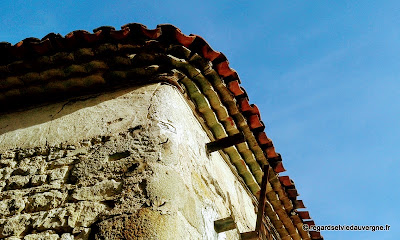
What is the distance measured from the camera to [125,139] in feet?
9.26

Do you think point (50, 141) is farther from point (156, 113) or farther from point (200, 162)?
point (200, 162)

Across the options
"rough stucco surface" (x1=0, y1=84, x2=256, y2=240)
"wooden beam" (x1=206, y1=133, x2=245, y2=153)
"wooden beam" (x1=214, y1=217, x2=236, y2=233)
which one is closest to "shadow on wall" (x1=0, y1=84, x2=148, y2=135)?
"rough stucco surface" (x1=0, y1=84, x2=256, y2=240)

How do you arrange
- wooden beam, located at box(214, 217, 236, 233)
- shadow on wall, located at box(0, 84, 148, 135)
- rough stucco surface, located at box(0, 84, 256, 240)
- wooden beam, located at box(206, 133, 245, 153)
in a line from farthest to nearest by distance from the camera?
wooden beam, located at box(206, 133, 245, 153)
shadow on wall, located at box(0, 84, 148, 135)
wooden beam, located at box(214, 217, 236, 233)
rough stucco surface, located at box(0, 84, 256, 240)

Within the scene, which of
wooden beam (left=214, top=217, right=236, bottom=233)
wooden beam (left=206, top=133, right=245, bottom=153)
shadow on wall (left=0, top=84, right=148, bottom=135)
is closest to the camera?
wooden beam (left=214, top=217, right=236, bottom=233)

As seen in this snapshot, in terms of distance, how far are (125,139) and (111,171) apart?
0.27 meters

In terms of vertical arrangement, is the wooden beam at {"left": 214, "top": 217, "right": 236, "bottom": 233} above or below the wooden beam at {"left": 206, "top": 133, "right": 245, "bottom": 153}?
below

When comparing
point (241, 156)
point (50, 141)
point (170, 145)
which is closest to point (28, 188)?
point (50, 141)

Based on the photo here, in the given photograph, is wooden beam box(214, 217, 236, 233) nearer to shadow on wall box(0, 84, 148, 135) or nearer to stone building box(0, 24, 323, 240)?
stone building box(0, 24, 323, 240)

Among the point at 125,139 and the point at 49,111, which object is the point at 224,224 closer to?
the point at 125,139

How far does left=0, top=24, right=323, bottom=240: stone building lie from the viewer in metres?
2.49

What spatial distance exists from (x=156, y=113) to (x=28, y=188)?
38.6 inches

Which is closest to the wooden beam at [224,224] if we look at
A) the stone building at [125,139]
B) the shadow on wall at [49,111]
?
the stone building at [125,139]

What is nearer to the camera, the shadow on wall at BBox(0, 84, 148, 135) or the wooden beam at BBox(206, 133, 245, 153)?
the shadow on wall at BBox(0, 84, 148, 135)

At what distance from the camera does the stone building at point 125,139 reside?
249cm
